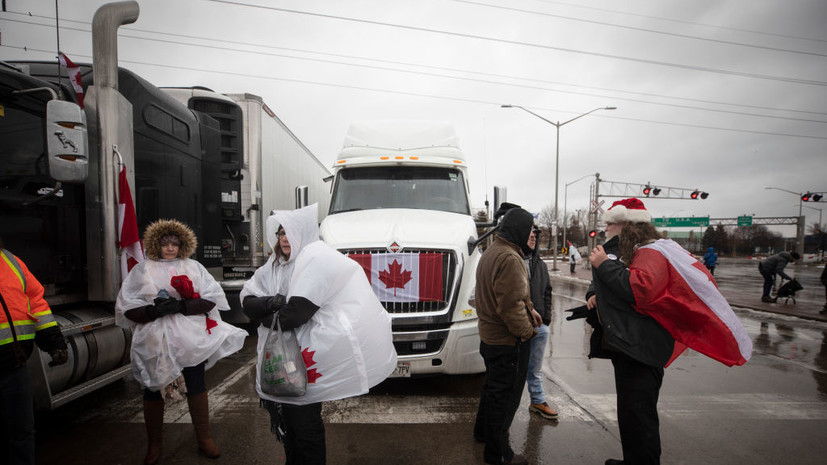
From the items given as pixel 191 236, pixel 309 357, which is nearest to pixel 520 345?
pixel 309 357

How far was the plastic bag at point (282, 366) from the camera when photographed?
2174 mm

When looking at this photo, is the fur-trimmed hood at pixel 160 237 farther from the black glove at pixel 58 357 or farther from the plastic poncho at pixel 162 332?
the black glove at pixel 58 357

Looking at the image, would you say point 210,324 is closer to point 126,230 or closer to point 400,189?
point 126,230

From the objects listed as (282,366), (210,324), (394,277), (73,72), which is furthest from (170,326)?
(73,72)

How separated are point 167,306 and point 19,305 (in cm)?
82

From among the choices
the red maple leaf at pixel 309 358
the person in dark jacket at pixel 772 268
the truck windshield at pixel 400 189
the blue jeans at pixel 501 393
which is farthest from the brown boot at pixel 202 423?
the person in dark jacket at pixel 772 268

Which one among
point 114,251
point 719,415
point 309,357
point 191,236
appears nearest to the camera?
point 309,357

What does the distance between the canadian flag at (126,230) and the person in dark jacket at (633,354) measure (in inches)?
157

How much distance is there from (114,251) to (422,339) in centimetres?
311

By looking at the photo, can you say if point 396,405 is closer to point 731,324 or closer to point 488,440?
point 488,440

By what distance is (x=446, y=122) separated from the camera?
21.2 feet

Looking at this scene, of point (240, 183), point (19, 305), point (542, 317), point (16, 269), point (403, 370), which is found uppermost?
point (240, 183)

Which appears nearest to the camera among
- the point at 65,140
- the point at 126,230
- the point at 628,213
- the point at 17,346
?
the point at 17,346

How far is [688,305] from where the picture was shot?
241 cm
